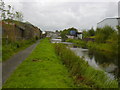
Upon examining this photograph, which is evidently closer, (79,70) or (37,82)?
(37,82)

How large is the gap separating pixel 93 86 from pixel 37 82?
278cm

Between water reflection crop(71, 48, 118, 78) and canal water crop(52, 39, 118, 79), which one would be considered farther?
water reflection crop(71, 48, 118, 78)

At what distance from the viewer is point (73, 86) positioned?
6145 mm

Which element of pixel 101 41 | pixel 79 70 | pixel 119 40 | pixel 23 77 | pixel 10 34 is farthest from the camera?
pixel 101 41

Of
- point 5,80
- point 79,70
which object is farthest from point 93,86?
point 5,80

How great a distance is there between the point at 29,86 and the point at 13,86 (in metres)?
0.64

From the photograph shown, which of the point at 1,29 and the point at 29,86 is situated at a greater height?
the point at 1,29

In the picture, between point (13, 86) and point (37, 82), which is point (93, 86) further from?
point (13, 86)

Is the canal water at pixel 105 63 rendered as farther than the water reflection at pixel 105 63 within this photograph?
No

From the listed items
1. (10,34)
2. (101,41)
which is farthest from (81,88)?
(101,41)

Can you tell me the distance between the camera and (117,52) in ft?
79.3

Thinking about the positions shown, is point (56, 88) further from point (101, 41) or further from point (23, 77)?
point (101, 41)

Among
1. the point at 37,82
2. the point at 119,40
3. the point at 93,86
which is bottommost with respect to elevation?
the point at 93,86

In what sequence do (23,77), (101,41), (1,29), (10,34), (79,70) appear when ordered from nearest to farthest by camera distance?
1. (23,77)
2. (79,70)
3. (1,29)
4. (10,34)
5. (101,41)
